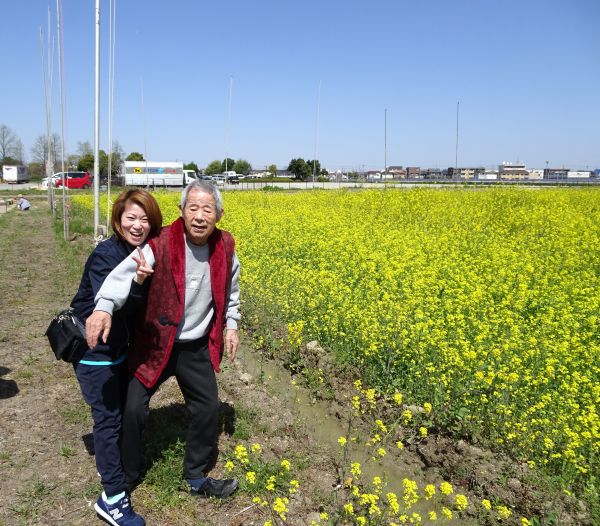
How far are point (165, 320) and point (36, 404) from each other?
69.4 inches

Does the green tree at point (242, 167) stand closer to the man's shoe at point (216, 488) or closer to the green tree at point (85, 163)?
the green tree at point (85, 163)

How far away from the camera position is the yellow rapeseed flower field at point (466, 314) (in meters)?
3.05

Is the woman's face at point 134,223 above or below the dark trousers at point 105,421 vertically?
above

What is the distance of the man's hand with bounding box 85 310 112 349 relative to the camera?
197cm

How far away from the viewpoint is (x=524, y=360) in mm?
3637

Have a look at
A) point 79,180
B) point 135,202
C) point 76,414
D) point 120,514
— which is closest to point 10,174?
point 79,180

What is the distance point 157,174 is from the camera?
131 feet

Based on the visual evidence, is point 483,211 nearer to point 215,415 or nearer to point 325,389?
point 325,389

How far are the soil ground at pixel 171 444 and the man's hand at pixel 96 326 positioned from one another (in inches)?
37.9

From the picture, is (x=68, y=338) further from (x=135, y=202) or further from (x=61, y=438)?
(x=61, y=438)

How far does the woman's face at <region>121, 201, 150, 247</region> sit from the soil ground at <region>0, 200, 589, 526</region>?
1.28 m

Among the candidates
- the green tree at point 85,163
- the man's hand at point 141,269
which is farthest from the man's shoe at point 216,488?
the green tree at point 85,163

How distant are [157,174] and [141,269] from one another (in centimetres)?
3992

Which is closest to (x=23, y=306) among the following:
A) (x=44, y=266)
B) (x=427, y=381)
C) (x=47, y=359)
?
(x=47, y=359)
